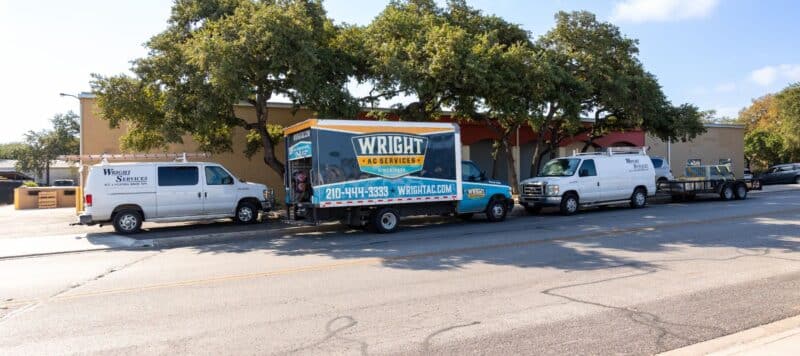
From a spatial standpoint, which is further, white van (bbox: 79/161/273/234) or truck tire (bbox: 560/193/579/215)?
truck tire (bbox: 560/193/579/215)

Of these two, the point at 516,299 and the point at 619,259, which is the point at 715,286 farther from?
the point at 516,299

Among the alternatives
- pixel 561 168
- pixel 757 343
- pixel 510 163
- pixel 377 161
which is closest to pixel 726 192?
pixel 561 168

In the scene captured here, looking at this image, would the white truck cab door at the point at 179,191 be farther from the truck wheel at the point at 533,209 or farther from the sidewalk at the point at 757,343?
the sidewalk at the point at 757,343

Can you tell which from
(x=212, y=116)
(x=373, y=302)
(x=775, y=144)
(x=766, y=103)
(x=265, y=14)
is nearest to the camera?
(x=373, y=302)

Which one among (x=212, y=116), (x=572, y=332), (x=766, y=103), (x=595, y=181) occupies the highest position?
(x=766, y=103)

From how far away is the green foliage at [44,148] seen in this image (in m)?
58.0

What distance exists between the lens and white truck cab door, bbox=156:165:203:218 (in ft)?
53.3

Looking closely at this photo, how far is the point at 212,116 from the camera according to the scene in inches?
673

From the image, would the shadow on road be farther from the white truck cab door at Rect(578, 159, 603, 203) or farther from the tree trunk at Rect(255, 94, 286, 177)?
the tree trunk at Rect(255, 94, 286, 177)

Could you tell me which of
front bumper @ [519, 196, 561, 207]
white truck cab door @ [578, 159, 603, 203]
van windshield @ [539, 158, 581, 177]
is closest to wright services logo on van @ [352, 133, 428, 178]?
front bumper @ [519, 196, 561, 207]

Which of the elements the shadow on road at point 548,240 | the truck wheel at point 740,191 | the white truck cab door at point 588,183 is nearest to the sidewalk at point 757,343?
the shadow on road at point 548,240

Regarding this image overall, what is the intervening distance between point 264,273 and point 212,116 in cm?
906

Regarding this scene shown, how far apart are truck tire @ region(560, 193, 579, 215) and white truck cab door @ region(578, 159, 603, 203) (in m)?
0.35

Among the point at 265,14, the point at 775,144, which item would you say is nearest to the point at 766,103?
the point at 775,144
